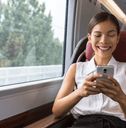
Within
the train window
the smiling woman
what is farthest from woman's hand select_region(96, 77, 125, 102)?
→ the train window

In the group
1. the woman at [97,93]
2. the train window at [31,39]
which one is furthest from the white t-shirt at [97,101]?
the train window at [31,39]

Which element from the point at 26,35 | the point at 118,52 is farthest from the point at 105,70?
the point at 26,35

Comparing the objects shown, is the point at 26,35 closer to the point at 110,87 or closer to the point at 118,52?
the point at 118,52

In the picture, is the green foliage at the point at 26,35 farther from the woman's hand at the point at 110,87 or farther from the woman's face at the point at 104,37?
the woman's hand at the point at 110,87

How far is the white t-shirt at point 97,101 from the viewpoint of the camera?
4.29 ft

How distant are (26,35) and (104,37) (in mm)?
535

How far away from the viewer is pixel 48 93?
5.65 feet

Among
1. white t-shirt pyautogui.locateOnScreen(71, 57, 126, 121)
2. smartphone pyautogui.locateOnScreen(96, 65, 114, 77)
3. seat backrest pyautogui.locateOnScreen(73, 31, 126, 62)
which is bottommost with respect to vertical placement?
white t-shirt pyautogui.locateOnScreen(71, 57, 126, 121)

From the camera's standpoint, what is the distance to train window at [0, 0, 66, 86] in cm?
146

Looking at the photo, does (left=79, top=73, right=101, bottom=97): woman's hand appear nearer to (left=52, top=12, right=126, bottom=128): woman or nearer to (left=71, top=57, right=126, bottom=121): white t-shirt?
(left=52, top=12, right=126, bottom=128): woman

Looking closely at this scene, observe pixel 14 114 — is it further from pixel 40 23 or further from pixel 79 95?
pixel 40 23

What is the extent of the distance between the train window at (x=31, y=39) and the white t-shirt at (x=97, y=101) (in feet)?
1.23

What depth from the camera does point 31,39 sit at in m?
1.69

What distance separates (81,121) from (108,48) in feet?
1.27
